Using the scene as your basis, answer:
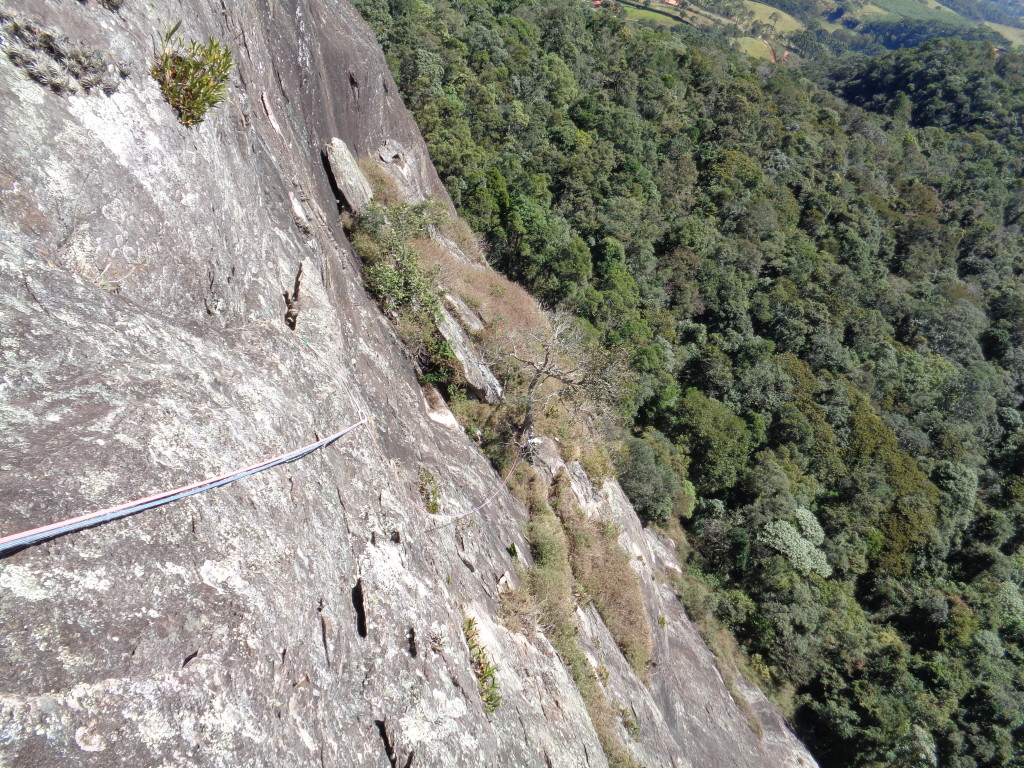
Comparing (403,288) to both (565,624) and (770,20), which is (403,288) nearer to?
(565,624)

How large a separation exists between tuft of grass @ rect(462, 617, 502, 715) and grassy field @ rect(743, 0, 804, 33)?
19636cm

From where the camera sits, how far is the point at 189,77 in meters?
8.20

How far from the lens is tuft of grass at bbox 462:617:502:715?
862 cm

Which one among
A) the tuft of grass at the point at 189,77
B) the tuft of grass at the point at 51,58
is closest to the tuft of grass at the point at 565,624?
the tuft of grass at the point at 189,77

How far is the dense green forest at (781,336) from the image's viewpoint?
3309 centimetres

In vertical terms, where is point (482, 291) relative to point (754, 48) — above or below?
below

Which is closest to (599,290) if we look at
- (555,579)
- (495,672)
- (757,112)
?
(555,579)

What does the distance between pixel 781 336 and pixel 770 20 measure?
537 feet

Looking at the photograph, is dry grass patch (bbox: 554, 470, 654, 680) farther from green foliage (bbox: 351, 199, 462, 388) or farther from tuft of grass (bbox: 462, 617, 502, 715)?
tuft of grass (bbox: 462, 617, 502, 715)

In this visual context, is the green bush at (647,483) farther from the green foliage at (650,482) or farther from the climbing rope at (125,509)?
the climbing rope at (125,509)

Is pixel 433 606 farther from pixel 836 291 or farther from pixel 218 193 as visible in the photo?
pixel 836 291

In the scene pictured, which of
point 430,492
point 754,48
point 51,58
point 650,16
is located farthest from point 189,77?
point 754,48

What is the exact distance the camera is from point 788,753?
80.8 feet

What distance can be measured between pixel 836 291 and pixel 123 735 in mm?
59893
